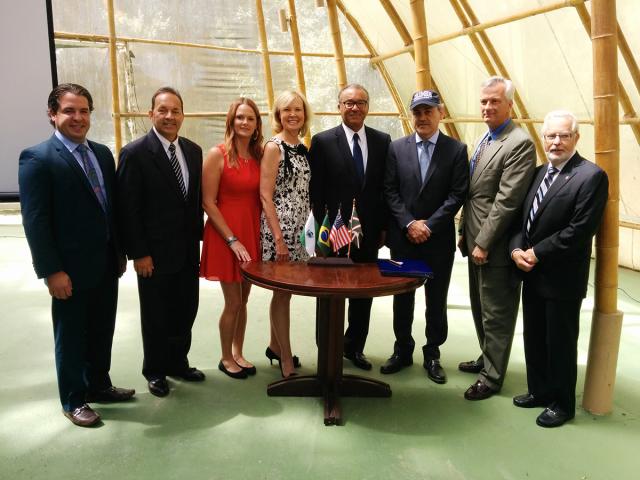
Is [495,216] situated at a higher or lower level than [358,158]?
lower

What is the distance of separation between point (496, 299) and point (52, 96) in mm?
2303

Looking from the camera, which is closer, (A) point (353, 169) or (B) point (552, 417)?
(B) point (552, 417)

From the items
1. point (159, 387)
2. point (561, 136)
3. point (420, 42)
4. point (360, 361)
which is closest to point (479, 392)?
point (360, 361)

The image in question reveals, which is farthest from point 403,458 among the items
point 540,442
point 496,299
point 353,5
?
point 353,5

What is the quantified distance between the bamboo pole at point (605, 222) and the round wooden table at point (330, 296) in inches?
35.9

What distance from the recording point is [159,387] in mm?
2846

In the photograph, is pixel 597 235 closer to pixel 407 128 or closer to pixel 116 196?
pixel 116 196

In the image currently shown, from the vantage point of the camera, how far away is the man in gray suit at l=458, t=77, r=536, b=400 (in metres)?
2.65

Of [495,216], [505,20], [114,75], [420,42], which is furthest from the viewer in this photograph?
[114,75]

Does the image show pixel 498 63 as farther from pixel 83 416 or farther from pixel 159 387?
pixel 83 416

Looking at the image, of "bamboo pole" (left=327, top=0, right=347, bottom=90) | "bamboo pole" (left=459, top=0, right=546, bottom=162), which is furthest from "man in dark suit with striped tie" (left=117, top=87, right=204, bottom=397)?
"bamboo pole" (left=459, top=0, right=546, bottom=162)

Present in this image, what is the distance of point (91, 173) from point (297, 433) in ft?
4.92

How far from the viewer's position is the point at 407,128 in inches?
353

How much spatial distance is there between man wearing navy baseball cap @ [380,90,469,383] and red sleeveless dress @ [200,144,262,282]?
74 cm
